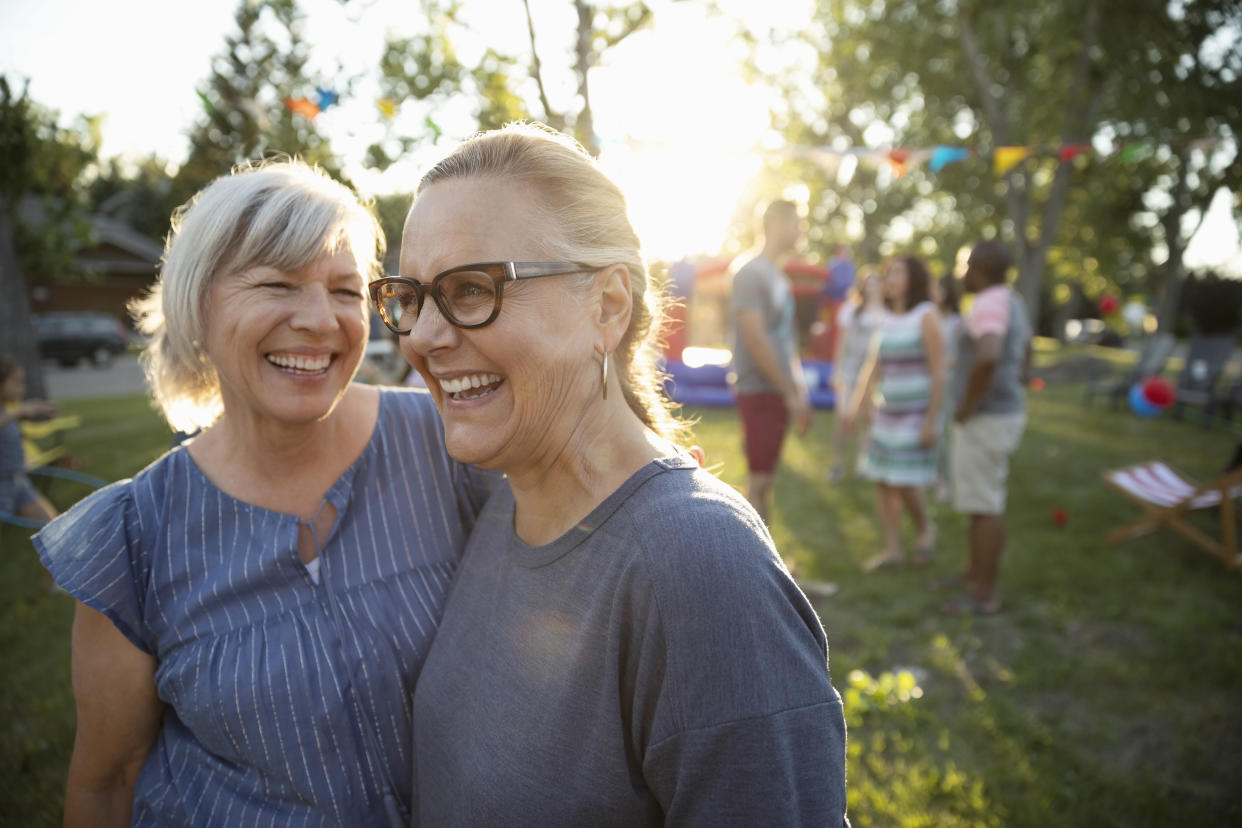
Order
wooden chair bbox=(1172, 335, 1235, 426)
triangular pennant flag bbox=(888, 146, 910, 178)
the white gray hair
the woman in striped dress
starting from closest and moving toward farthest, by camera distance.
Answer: the white gray hair < the woman in striped dress < triangular pennant flag bbox=(888, 146, 910, 178) < wooden chair bbox=(1172, 335, 1235, 426)

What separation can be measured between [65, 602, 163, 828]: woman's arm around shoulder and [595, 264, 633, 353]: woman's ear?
1.25 meters

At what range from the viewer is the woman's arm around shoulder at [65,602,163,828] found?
1.57 m

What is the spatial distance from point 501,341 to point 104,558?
3.36ft

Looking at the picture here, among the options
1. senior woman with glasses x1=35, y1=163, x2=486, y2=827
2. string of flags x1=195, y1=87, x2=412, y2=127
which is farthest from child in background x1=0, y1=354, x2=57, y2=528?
senior woman with glasses x1=35, y1=163, x2=486, y2=827

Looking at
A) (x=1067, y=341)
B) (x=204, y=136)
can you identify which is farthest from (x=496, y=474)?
(x=1067, y=341)

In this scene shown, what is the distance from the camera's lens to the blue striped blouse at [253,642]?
5.05 feet

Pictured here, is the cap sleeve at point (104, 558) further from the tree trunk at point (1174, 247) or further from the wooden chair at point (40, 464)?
the tree trunk at point (1174, 247)

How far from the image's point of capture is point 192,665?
155cm

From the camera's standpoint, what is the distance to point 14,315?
9008mm

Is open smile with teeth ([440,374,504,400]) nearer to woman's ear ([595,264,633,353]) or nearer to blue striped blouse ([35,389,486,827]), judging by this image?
woman's ear ([595,264,633,353])

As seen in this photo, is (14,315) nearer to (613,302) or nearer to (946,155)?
(613,302)

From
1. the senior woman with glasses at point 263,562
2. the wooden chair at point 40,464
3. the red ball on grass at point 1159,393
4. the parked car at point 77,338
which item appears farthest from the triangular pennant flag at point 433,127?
the parked car at point 77,338

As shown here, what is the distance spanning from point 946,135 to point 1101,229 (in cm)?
582

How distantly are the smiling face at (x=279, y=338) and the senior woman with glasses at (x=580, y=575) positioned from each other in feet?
1.05
